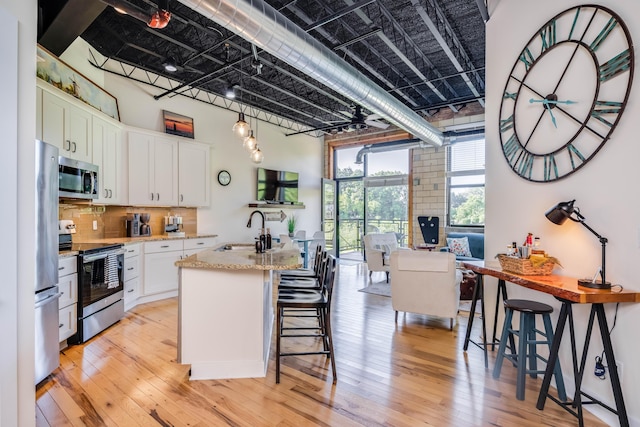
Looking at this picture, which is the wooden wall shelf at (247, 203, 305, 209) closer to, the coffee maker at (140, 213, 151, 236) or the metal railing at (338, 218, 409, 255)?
the metal railing at (338, 218, 409, 255)

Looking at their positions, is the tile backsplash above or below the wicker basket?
above

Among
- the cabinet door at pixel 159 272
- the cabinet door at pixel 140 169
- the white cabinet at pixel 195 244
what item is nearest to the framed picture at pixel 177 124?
the cabinet door at pixel 140 169

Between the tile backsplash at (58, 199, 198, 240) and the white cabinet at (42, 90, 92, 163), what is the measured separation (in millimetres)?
596

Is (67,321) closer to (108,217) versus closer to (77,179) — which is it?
(77,179)

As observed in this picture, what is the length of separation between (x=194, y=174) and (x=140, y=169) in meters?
0.87

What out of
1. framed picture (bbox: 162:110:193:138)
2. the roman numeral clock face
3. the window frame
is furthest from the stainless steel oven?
the window frame

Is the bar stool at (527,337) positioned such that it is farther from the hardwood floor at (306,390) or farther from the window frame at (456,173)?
the window frame at (456,173)

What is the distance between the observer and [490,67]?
3.27 meters

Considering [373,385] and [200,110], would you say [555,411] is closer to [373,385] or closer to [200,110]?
[373,385]

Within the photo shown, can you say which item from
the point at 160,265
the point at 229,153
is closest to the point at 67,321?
the point at 160,265

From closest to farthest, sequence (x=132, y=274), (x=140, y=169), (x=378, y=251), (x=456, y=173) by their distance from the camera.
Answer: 1. (x=132, y=274)
2. (x=140, y=169)
3. (x=378, y=251)
4. (x=456, y=173)

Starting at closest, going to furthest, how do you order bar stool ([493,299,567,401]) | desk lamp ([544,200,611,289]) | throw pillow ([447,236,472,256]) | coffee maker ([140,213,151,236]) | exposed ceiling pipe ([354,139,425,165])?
desk lamp ([544,200,611,289])
bar stool ([493,299,567,401])
coffee maker ([140,213,151,236])
throw pillow ([447,236,472,256])
exposed ceiling pipe ([354,139,425,165])

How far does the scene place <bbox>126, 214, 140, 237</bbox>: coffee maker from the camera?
15.6 ft

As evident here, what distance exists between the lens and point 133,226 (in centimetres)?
475
